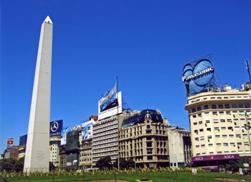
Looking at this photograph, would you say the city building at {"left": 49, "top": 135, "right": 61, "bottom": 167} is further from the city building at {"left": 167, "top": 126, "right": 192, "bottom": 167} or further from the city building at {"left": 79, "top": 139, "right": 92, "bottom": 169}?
the city building at {"left": 167, "top": 126, "right": 192, "bottom": 167}

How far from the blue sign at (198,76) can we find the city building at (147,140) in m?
23.9

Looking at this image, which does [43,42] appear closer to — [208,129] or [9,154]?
[208,129]

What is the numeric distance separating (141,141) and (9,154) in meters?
105

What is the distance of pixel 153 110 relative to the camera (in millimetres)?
107625

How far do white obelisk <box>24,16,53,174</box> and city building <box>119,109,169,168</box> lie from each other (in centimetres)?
6366

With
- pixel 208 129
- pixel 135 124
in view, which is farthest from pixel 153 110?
pixel 208 129

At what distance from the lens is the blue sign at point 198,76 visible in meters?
78.8

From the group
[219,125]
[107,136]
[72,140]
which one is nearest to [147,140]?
[107,136]

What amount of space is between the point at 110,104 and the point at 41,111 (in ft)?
218

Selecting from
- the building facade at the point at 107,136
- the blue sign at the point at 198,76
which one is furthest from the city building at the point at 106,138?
the blue sign at the point at 198,76

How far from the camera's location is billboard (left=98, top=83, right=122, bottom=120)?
102 m

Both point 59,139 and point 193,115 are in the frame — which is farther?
point 59,139

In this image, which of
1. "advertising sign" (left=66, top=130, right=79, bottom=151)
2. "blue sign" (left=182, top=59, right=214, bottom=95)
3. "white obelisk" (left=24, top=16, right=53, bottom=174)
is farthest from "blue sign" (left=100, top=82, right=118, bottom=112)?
"white obelisk" (left=24, top=16, right=53, bottom=174)

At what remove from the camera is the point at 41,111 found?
41062 millimetres
